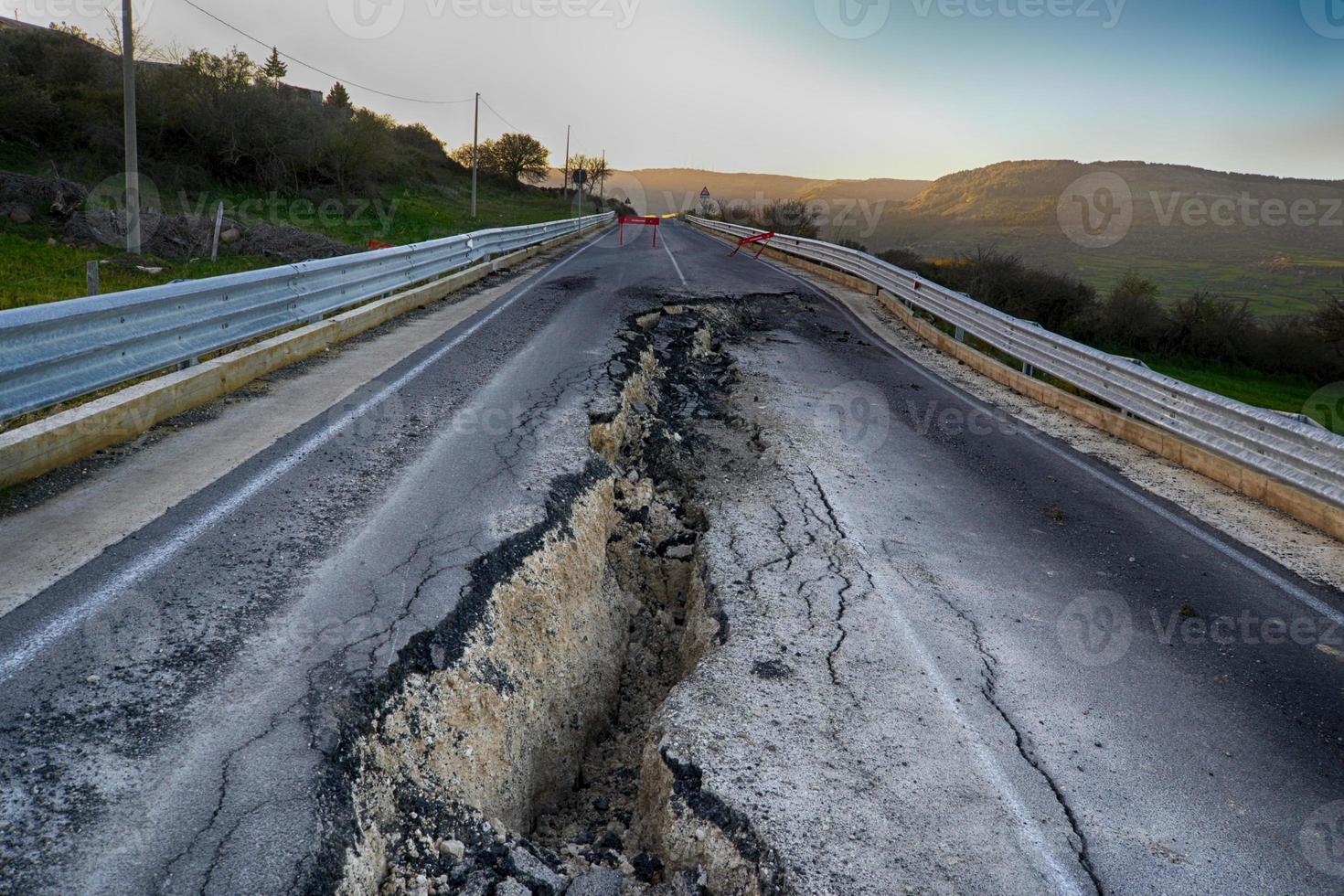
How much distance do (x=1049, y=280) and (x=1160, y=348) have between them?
373 centimetres

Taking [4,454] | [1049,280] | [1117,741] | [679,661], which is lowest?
[679,661]

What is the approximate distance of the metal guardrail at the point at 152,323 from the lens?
4895 mm

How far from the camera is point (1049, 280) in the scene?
24.0m

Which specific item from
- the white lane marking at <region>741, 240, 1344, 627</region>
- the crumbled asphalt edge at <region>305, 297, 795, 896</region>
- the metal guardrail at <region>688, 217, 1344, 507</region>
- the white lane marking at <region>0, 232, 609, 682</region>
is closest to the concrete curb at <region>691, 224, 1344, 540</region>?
the metal guardrail at <region>688, 217, 1344, 507</region>

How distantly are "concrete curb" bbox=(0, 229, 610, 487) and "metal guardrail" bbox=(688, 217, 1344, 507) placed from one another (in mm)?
8056

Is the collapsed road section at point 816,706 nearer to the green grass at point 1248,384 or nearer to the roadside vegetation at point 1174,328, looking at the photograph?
the green grass at point 1248,384

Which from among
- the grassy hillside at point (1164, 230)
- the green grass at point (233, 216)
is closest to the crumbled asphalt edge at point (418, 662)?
the green grass at point (233, 216)

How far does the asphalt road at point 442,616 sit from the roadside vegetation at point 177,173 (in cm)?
827

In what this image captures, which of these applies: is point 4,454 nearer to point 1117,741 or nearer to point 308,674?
point 308,674

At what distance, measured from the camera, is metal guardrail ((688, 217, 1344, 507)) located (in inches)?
232

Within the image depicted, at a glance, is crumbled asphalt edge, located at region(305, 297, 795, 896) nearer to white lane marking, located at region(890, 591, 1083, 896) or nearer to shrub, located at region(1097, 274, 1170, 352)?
white lane marking, located at region(890, 591, 1083, 896)

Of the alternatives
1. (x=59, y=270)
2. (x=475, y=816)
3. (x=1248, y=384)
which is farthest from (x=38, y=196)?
(x=1248, y=384)

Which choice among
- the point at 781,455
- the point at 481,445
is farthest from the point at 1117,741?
the point at 481,445

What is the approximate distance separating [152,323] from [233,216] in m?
20.0
